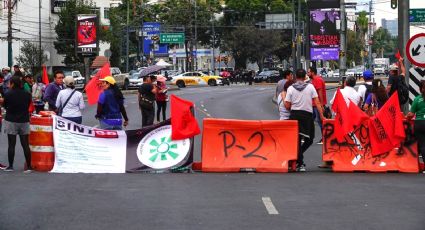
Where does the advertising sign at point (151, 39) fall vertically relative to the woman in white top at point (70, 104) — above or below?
above

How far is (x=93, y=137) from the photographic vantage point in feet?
43.7

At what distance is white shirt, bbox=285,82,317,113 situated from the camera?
13.1 meters

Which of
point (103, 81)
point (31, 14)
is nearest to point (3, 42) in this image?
point (31, 14)

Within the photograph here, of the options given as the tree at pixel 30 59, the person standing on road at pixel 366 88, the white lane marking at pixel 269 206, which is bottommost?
the white lane marking at pixel 269 206

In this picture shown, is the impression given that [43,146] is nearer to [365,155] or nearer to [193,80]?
[365,155]

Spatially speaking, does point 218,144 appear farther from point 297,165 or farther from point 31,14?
point 31,14

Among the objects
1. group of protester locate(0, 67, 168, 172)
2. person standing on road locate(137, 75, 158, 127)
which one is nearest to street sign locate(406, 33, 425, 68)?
group of protester locate(0, 67, 168, 172)

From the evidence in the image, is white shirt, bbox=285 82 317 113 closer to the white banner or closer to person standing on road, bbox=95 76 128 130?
the white banner

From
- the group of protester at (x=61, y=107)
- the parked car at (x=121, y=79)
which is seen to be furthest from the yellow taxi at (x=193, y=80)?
the group of protester at (x=61, y=107)

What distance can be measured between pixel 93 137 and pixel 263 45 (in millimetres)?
75190

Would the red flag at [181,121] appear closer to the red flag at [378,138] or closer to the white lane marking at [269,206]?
the red flag at [378,138]

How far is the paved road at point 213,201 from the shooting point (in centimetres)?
856

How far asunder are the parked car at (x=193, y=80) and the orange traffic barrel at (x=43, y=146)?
2123 inches

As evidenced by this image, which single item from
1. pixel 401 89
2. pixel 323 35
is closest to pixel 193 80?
pixel 323 35
